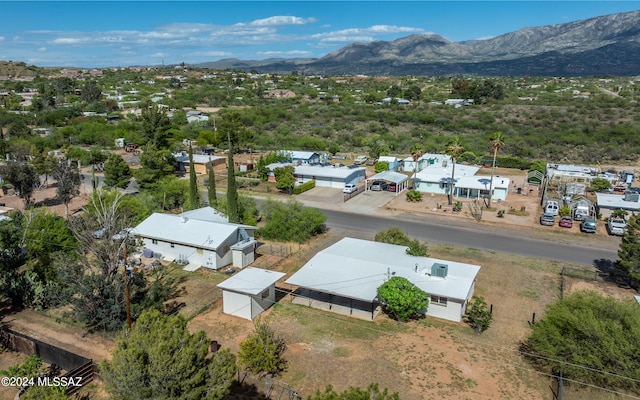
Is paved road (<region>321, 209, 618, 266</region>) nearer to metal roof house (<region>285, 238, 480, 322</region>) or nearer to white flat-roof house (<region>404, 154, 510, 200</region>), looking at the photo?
white flat-roof house (<region>404, 154, 510, 200</region>)

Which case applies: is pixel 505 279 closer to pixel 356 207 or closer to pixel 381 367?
pixel 381 367

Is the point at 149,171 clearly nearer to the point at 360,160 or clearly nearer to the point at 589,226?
the point at 360,160

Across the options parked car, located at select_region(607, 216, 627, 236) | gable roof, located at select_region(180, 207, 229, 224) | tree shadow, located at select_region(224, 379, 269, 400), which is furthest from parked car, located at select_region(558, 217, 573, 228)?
tree shadow, located at select_region(224, 379, 269, 400)

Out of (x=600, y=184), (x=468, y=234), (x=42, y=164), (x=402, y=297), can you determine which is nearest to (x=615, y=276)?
(x=468, y=234)

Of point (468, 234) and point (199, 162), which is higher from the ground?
point (199, 162)

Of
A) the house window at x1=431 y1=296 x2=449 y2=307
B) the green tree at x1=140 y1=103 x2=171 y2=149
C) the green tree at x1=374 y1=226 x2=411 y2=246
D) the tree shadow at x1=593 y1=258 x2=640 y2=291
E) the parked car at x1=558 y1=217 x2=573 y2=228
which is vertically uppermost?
the green tree at x1=140 y1=103 x2=171 y2=149

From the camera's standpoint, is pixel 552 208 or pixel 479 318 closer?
pixel 479 318

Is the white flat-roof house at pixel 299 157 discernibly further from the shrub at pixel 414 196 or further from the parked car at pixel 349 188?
the shrub at pixel 414 196
